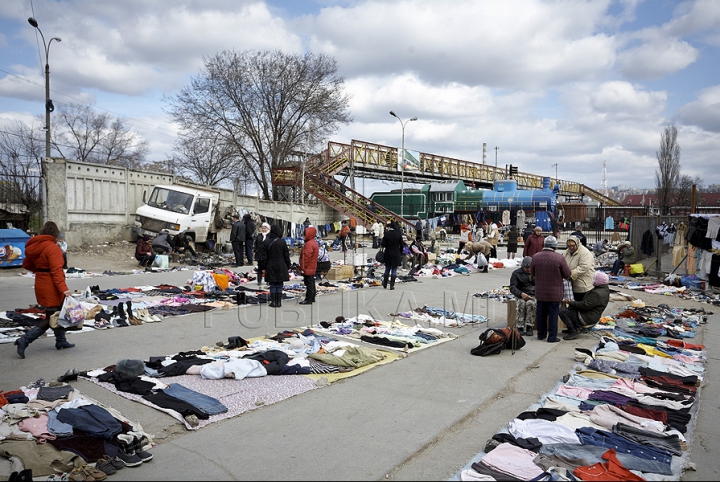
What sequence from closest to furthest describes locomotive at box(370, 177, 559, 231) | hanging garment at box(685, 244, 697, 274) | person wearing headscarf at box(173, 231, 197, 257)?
hanging garment at box(685, 244, 697, 274), person wearing headscarf at box(173, 231, 197, 257), locomotive at box(370, 177, 559, 231)

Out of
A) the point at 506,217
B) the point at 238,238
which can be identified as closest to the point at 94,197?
the point at 238,238

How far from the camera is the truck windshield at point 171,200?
20.8 metres

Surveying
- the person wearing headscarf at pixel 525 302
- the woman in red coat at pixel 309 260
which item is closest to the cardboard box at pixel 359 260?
the woman in red coat at pixel 309 260

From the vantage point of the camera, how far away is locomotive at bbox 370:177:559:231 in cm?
4512

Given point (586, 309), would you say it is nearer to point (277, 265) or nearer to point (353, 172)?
point (277, 265)

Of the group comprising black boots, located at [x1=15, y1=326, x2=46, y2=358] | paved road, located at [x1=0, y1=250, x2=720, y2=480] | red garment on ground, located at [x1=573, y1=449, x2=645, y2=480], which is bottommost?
paved road, located at [x1=0, y1=250, x2=720, y2=480]

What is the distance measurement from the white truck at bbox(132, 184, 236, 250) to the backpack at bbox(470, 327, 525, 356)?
15.4 meters

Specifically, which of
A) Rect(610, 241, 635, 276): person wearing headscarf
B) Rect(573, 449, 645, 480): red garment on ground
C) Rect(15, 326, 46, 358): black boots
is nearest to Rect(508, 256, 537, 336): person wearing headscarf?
Rect(573, 449, 645, 480): red garment on ground

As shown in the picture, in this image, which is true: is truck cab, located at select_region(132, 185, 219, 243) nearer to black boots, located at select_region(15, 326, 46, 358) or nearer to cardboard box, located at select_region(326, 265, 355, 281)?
cardboard box, located at select_region(326, 265, 355, 281)

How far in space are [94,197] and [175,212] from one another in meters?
3.14

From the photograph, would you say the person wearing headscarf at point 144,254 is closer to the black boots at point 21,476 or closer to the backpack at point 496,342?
the backpack at point 496,342

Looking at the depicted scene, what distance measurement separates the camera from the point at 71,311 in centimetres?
695

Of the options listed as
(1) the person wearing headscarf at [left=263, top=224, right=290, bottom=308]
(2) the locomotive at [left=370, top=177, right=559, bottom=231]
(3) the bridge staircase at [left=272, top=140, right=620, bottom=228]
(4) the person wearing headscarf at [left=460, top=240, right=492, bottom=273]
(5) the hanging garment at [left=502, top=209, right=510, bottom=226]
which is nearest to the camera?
(1) the person wearing headscarf at [left=263, top=224, right=290, bottom=308]

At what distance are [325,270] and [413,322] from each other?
6.14m
